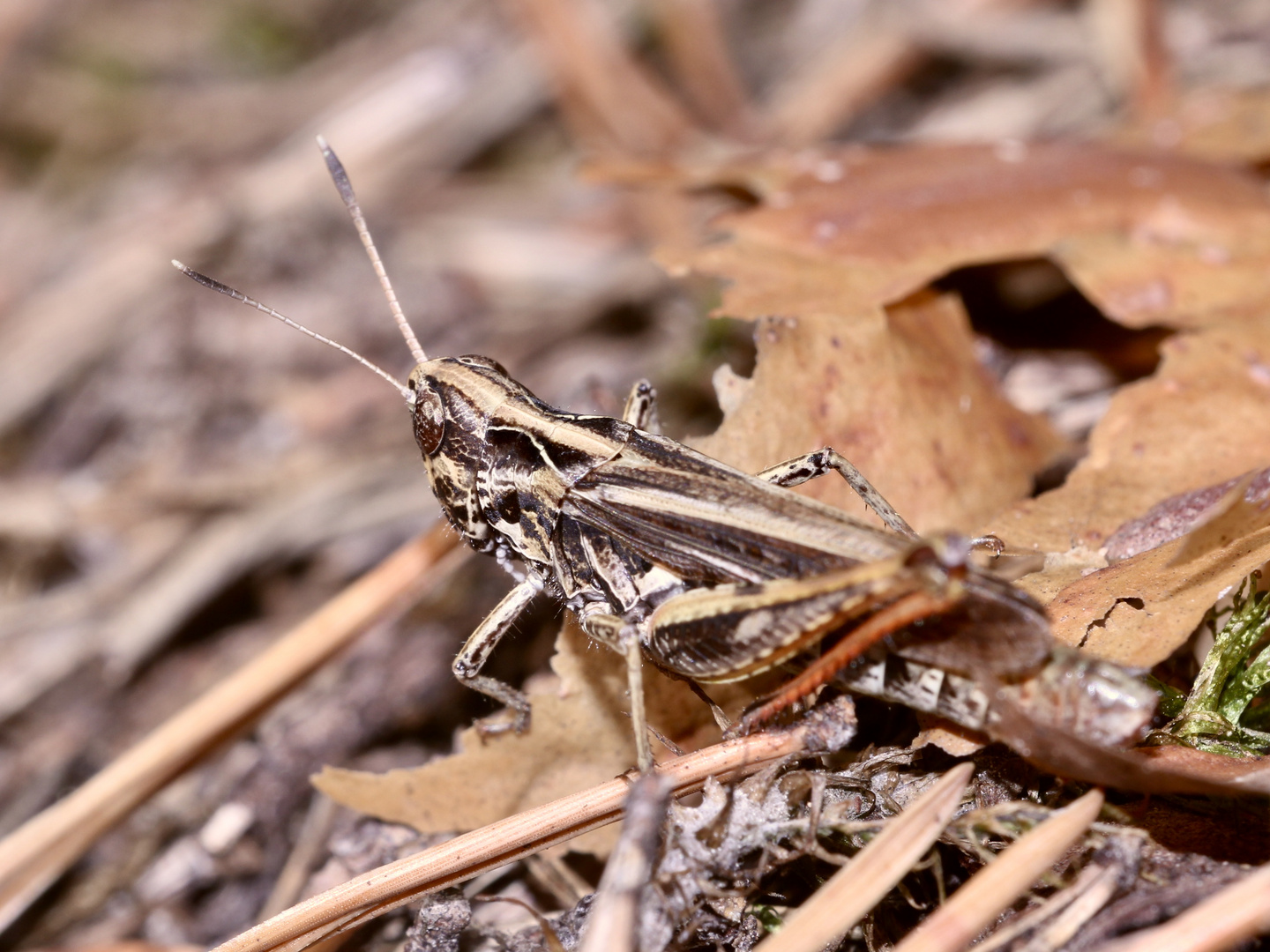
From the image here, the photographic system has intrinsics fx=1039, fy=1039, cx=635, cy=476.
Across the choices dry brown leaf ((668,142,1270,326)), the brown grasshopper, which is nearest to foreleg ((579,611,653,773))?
the brown grasshopper

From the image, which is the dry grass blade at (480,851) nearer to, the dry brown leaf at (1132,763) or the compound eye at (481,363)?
the dry brown leaf at (1132,763)

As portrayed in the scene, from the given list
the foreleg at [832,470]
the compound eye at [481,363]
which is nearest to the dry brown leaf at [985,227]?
the foreleg at [832,470]

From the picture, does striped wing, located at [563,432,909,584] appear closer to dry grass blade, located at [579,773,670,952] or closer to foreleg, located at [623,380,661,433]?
foreleg, located at [623,380,661,433]

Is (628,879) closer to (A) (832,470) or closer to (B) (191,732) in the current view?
(A) (832,470)

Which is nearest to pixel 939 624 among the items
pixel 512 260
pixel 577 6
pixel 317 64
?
pixel 512 260

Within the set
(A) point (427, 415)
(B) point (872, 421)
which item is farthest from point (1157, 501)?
(A) point (427, 415)

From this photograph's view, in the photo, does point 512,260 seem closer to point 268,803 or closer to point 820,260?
point 820,260
